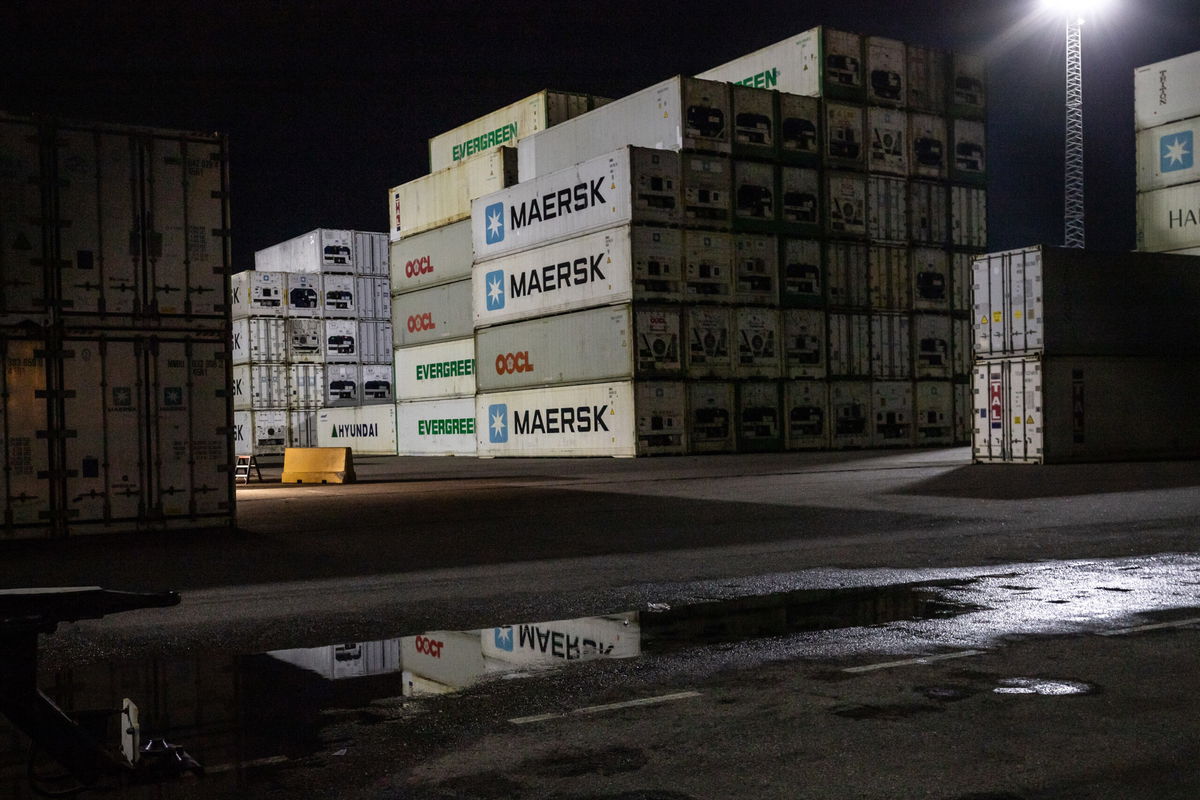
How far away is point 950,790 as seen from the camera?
150 inches

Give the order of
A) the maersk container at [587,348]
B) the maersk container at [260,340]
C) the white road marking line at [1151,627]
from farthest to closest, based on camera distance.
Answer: the maersk container at [260,340]
the maersk container at [587,348]
the white road marking line at [1151,627]

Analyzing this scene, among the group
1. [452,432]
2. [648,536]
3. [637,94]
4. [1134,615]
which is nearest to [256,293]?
[452,432]

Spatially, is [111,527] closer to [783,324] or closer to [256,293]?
[783,324]

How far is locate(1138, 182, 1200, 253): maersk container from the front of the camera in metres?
27.7

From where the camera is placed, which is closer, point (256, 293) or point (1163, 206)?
point (1163, 206)

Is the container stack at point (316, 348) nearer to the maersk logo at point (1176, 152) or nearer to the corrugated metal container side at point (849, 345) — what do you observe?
the corrugated metal container side at point (849, 345)

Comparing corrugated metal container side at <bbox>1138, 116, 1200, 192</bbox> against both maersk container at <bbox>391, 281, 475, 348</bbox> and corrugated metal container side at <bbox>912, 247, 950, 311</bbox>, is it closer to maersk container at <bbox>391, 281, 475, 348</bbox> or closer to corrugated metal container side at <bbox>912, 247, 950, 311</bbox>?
corrugated metal container side at <bbox>912, 247, 950, 311</bbox>

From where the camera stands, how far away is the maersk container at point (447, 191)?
38.0m

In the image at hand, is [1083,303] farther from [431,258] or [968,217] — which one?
[431,258]

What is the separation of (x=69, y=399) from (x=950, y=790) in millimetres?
12145

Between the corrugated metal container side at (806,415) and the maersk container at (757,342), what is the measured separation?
0.89 m

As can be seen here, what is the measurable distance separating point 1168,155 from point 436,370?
2536 cm

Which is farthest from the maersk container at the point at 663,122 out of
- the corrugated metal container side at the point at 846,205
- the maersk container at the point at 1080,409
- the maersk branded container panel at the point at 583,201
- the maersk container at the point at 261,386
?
the maersk container at the point at 261,386

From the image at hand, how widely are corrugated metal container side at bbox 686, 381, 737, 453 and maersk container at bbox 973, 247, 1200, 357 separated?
898cm
